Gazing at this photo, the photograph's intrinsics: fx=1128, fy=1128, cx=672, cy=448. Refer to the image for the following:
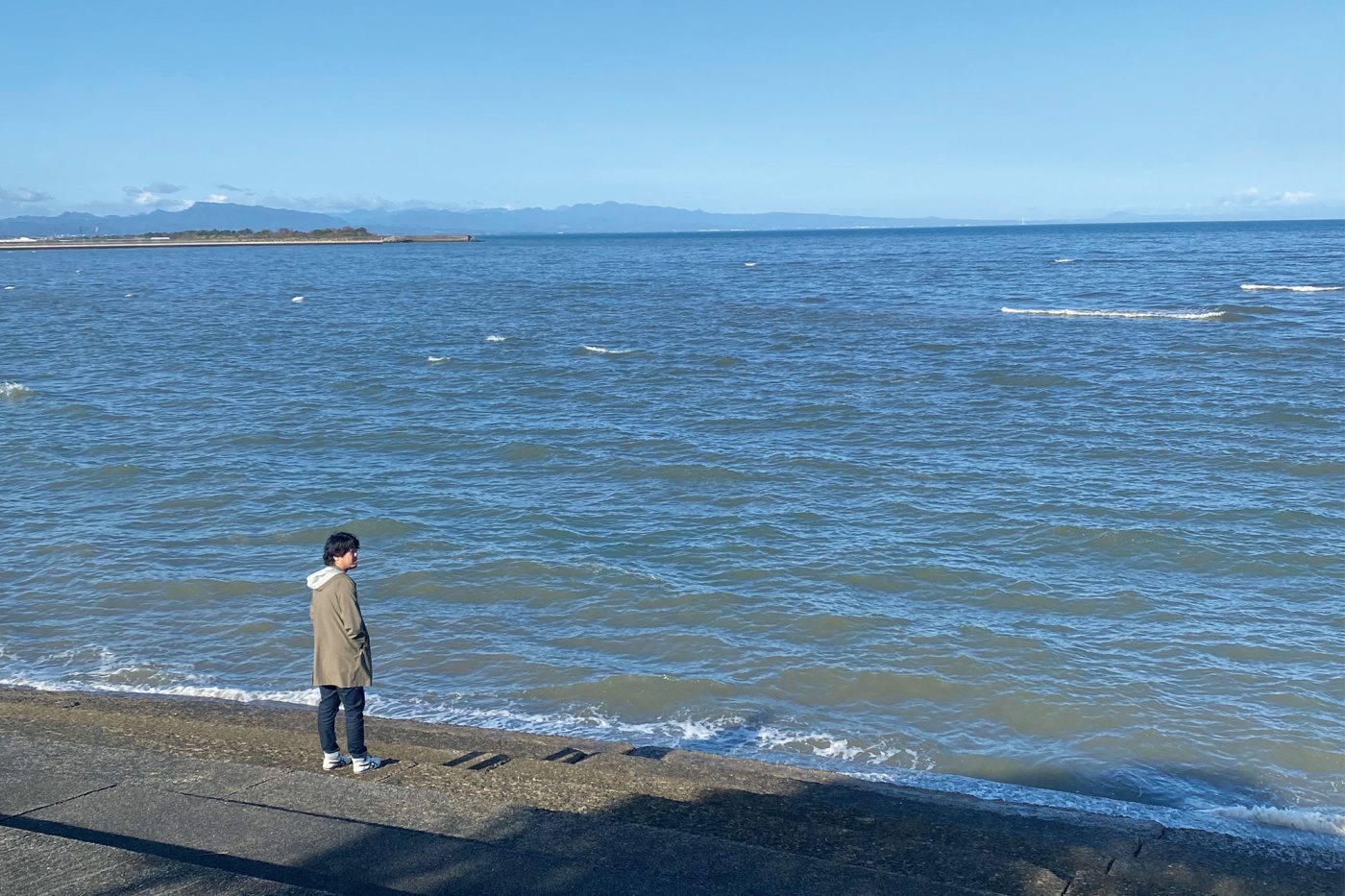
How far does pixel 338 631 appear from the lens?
6895mm

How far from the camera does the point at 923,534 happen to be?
1438 cm

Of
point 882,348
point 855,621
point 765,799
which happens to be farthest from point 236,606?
point 882,348

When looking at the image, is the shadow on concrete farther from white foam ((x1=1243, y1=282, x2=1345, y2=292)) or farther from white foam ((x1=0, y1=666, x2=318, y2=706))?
white foam ((x1=1243, y1=282, x2=1345, y2=292))

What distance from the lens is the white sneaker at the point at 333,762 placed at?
7105 mm

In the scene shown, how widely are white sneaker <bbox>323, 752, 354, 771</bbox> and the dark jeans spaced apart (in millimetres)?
88

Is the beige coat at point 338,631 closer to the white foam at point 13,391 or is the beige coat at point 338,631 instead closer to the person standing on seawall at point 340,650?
the person standing on seawall at point 340,650

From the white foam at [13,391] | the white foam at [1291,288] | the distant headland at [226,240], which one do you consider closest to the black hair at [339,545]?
the white foam at [13,391]

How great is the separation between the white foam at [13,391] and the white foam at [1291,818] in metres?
27.1

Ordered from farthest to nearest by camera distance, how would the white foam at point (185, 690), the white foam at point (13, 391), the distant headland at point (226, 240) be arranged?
1. the distant headland at point (226, 240)
2. the white foam at point (13, 391)
3. the white foam at point (185, 690)

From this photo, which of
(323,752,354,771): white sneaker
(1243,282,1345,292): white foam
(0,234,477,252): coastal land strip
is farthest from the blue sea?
(0,234,477,252): coastal land strip

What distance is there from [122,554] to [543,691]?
23.4 feet

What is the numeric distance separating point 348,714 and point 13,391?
2452 cm

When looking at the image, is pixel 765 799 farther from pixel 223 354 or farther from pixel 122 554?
pixel 223 354

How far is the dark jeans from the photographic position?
699 centimetres
